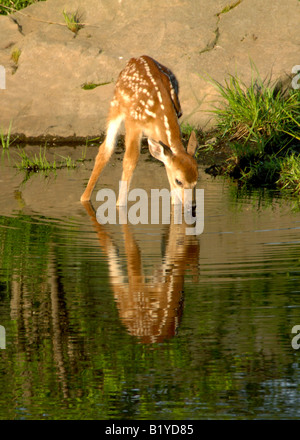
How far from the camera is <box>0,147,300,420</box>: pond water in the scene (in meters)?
5.10

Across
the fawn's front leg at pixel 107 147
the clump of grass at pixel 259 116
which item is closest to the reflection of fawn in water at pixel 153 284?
the fawn's front leg at pixel 107 147

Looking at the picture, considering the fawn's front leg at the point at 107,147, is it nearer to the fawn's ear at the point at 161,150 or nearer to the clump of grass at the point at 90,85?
the fawn's ear at the point at 161,150

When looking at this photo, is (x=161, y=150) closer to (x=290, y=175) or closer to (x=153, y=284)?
(x=290, y=175)

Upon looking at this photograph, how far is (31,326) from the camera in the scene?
20.5 feet

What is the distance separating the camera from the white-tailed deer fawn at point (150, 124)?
10195mm

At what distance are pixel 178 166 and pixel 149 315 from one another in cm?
390

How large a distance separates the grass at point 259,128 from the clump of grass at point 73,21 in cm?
296
